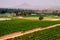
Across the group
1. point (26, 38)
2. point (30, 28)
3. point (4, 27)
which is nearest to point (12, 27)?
point (4, 27)

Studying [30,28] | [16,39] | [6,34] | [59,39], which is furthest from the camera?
[30,28]

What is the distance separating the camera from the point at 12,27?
113 feet

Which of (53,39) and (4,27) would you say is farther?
(4,27)

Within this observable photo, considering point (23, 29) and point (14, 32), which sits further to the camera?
point (23, 29)

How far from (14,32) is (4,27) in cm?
223

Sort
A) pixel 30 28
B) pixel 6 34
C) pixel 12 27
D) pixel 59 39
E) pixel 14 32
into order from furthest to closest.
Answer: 1. pixel 30 28
2. pixel 12 27
3. pixel 14 32
4. pixel 6 34
5. pixel 59 39

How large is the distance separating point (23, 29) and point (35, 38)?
27.4 ft

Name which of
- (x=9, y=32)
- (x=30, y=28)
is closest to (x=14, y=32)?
(x=9, y=32)

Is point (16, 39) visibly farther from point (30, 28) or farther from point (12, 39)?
point (30, 28)

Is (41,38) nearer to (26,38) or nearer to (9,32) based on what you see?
(26,38)

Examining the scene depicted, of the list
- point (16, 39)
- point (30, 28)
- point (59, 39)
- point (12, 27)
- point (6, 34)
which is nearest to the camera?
point (16, 39)

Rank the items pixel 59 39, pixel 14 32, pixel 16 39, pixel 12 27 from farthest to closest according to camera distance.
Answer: pixel 12 27 → pixel 14 32 → pixel 59 39 → pixel 16 39

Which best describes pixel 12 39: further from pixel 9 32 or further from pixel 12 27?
pixel 12 27

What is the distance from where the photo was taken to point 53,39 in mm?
26812
